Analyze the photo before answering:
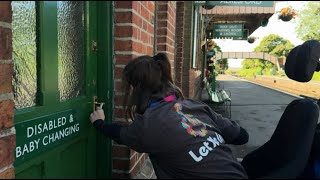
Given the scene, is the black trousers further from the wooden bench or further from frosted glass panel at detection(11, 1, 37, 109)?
frosted glass panel at detection(11, 1, 37, 109)

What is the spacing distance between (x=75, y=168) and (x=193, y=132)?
1186mm

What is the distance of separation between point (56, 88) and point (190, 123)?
0.90m

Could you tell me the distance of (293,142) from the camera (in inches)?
53.2

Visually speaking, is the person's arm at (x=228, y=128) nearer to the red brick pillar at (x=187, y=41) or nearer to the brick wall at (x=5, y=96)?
the brick wall at (x=5, y=96)

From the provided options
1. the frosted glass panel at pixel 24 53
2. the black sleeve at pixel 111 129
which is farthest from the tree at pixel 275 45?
the frosted glass panel at pixel 24 53

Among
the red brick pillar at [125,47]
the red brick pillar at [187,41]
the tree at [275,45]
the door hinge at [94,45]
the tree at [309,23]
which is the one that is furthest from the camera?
the red brick pillar at [187,41]

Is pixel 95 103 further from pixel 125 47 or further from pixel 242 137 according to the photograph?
pixel 242 137

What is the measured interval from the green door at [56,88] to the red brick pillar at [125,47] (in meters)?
0.12

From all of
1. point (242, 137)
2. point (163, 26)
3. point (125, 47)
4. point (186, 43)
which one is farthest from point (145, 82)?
point (186, 43)

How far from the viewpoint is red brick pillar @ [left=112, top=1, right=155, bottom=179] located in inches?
112

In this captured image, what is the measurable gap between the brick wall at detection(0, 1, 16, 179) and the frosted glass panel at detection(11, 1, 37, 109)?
0.49 m

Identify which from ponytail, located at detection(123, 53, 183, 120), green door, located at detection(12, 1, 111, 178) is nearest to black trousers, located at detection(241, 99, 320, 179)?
ponytail, located at detection(123, 53, 183, 120)

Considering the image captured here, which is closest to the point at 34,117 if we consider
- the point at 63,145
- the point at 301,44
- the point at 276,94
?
the point at 63,145

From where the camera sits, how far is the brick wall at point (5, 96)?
1.31 m
